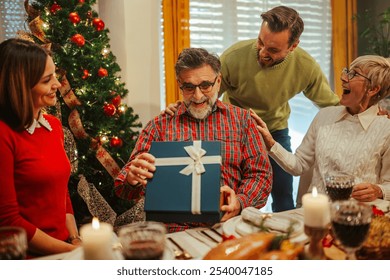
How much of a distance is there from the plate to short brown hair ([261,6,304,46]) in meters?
1.27

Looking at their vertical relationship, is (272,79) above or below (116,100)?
above

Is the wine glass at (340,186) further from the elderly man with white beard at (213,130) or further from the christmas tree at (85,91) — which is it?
the christmas tree at (85,91)

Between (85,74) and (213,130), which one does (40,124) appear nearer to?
(213,130)

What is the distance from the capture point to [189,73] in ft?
5.71

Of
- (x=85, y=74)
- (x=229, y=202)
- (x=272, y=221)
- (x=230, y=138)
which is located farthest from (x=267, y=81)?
(x=272, y=221)

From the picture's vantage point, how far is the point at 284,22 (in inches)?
87.0

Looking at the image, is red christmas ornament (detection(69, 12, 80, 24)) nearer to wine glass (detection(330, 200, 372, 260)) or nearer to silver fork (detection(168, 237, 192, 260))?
silver fork (detection(168, 237, 192, 260))

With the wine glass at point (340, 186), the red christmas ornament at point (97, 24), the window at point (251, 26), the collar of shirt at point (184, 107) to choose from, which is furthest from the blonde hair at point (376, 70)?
the window at point (251, 26)

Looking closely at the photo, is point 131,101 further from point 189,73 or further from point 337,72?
point 337,72

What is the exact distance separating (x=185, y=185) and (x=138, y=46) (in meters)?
2.11

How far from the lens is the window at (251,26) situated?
3.73 metres

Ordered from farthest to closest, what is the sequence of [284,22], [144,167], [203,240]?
[284,22] < [144,167] < [203,240]
